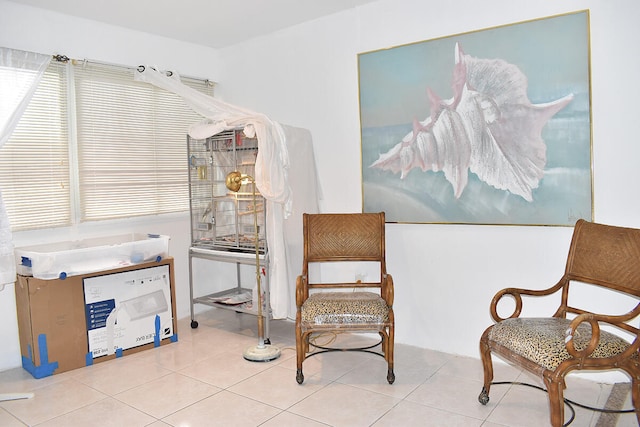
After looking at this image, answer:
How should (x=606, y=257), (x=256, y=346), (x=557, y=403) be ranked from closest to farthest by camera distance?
(x=557, y=403) → (x=606, y=257) → (x=256, y=346)

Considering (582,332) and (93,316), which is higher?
(582,332)

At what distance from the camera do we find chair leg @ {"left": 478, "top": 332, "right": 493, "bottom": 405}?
2672 mm

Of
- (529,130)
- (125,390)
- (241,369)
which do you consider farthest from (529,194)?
(125,390)

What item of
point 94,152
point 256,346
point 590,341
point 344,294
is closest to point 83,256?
point 94,152

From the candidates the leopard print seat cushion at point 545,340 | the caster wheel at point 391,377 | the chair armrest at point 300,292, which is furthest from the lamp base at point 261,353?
the leopard print seat cushion at point 545,340

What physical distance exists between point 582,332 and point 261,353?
6.79ft

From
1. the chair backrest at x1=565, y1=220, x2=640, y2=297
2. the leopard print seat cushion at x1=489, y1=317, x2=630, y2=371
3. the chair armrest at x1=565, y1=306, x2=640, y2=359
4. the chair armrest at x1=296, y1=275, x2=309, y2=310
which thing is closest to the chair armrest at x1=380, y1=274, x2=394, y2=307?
the chair armrest at x1=296, y1=275, x2=309, y2=310

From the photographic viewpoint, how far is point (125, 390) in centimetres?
305

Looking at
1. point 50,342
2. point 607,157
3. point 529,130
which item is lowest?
point 50,342

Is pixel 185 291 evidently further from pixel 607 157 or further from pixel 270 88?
pixel 607 157

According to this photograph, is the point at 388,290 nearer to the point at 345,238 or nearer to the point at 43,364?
the point at 345,238

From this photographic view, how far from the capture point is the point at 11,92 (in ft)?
10.8

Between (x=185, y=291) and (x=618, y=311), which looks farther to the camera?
(x=185, y=291)

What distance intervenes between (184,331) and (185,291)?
0.50 metres
